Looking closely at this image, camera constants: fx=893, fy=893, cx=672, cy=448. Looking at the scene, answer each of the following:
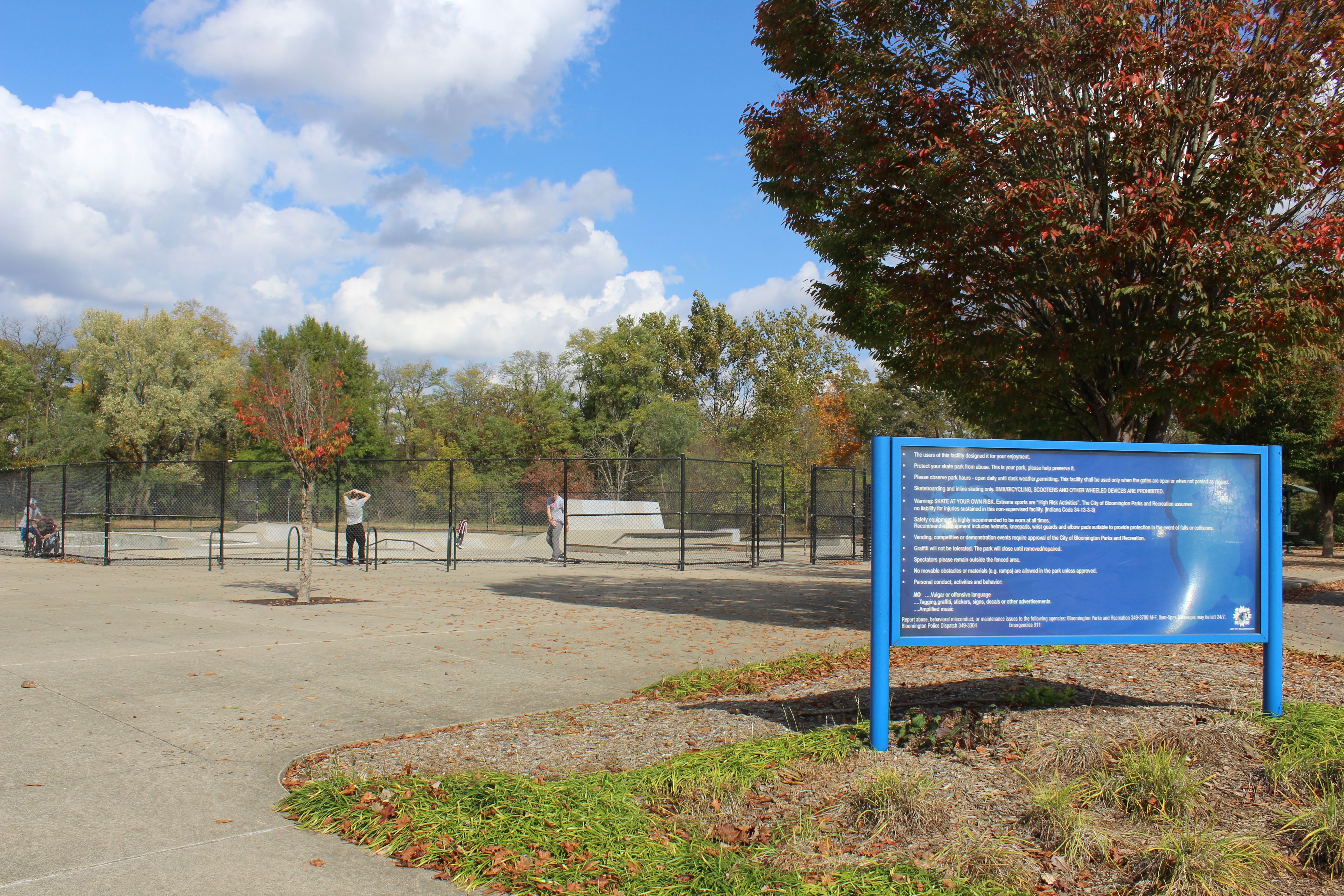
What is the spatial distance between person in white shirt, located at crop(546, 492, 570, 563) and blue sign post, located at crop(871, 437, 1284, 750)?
15102mm

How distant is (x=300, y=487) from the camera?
1099 inches

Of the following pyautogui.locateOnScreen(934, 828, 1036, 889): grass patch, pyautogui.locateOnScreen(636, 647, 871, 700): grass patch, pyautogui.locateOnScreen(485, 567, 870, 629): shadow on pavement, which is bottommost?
pyautogui.locateOnScreen(485, 567, 870, 629): shadow on pavement

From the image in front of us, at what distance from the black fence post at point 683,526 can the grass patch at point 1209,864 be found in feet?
45.1

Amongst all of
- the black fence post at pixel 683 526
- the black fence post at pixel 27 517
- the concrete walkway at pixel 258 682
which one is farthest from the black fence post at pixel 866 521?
the black fence post at pixel 27 517

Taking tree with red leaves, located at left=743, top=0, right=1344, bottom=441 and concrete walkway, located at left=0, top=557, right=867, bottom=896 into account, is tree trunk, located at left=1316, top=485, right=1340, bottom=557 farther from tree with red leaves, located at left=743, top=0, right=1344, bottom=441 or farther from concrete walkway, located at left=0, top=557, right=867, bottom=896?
tree with red leaves, located at left=743, top=0, right=1344, bottom=441

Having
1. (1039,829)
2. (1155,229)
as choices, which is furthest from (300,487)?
(1039,829)

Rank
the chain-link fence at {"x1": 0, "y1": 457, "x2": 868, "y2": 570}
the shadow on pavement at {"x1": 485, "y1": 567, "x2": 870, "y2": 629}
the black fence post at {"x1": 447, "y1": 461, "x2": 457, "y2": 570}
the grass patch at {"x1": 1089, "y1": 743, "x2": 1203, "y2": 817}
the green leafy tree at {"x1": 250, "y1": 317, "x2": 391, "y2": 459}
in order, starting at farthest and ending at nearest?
the green leafy tree at {"x1": 250, "y1": 317, "x2": 391, "y2": 459} → the chain-link fence at {"x1": 0, "y1": 457, "x2": 868, "y2": 570} → the black fence post at {"x1": 447, "y1": 461, "x2": 457, "y2": 570} → the shadow on pavement at {"x1": 485, "y1": 567, "x2": 870, "y2": 629} → the grass patch at {"x1": 1089, "y1": 743, "x2": 1203, "y2": 817}

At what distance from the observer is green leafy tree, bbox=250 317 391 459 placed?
57.7 m

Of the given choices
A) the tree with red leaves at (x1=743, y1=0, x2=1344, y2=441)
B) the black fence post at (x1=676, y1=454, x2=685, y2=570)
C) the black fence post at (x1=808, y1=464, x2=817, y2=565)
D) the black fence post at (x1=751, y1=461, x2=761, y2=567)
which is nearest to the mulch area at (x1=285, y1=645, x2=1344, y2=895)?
the tree with red leaves at (x1=743, y1=0, x2=1344, y2=441)

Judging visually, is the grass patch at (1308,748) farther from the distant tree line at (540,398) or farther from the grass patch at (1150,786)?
the distant tree line at (540,398)

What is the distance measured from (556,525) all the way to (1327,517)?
24.3m

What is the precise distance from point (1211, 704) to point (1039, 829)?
2.69m

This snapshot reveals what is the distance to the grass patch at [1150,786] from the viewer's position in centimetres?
389

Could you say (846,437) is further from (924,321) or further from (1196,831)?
(1196,831)
